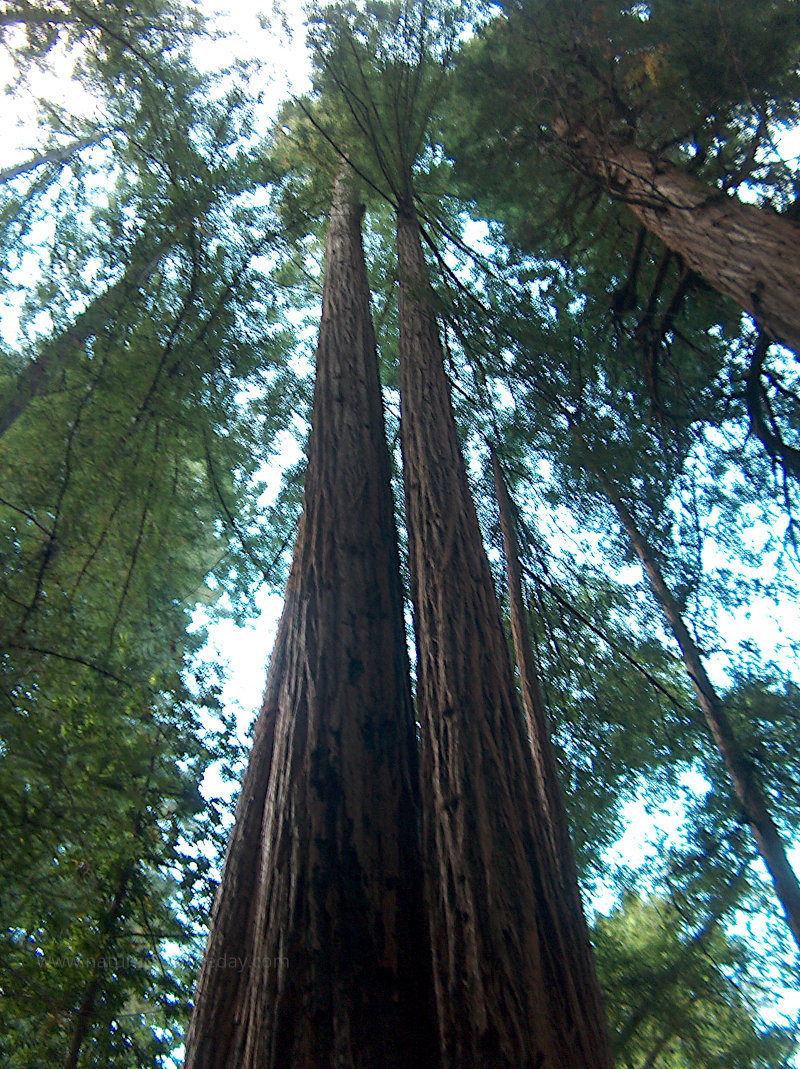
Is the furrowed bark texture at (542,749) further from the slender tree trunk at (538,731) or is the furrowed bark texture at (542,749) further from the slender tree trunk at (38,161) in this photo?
the slender tree trunk at (38,161)

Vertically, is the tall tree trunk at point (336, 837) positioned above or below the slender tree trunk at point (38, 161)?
below

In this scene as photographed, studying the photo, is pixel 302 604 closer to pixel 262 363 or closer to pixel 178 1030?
pixel 262 363

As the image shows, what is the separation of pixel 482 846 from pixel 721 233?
3382 mm

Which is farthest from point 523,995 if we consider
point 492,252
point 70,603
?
point 492,252

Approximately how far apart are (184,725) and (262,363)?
3.18m

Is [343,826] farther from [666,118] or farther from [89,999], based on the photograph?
[666,118]

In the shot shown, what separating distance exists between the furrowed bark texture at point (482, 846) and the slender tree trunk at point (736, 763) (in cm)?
205

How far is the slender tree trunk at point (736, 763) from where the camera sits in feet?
10.3

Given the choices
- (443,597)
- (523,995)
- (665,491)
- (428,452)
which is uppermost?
(665,491)

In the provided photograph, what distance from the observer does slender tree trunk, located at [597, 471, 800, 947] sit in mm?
3150

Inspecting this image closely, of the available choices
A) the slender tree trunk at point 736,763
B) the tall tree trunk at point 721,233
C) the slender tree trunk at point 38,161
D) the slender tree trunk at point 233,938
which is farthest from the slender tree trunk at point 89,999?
the slender tree trunk at point 38,161

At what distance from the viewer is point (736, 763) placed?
340cm

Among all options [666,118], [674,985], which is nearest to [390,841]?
[674,985]

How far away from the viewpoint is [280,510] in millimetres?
5805
